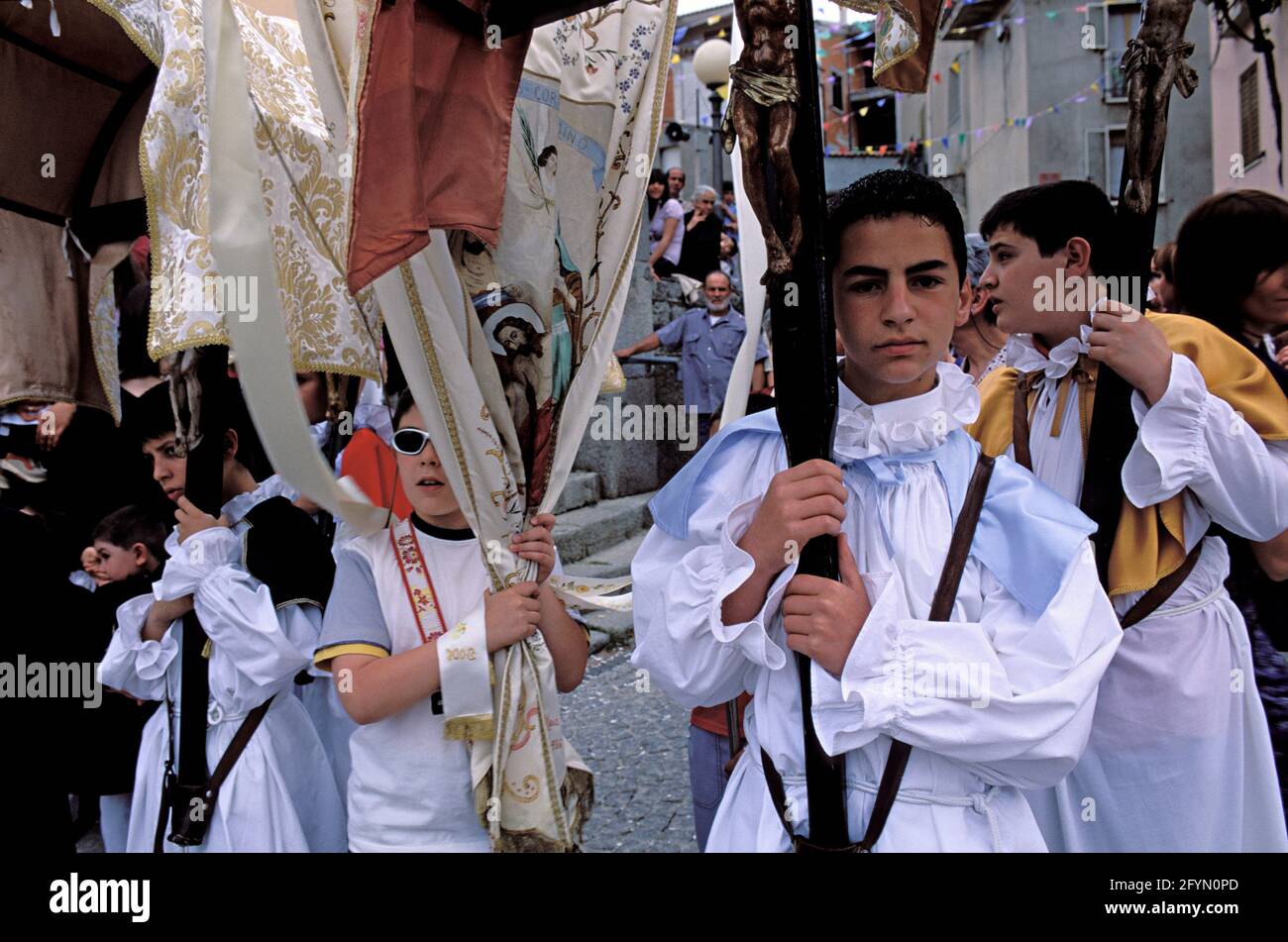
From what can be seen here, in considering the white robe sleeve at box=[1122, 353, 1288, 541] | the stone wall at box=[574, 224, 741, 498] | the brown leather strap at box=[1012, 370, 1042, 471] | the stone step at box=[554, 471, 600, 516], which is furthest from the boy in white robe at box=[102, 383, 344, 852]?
the stone wall at box=[574, 224, 741, 498]

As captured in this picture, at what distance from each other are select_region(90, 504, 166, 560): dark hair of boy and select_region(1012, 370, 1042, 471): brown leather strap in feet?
8.52

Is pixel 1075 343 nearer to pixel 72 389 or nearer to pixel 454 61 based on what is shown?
pixel 454 61

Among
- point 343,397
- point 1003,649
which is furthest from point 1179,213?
point 1003,649

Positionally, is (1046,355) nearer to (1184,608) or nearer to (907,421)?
(1184,608)

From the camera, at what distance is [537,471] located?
2348 mm

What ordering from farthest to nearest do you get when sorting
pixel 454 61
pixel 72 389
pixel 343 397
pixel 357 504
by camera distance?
pixel 343 397, pixel 72 389, pixel 357 504, pixel 454 61

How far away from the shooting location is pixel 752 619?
5.63 feet

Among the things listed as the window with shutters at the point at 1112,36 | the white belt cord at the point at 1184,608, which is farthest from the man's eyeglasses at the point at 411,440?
the window with shutters at the point at 1112,36

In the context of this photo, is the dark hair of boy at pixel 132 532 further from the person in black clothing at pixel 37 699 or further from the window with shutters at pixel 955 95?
the window with shutters at pixel 955 95

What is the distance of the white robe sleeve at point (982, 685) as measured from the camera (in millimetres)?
1582

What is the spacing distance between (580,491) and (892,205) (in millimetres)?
6973

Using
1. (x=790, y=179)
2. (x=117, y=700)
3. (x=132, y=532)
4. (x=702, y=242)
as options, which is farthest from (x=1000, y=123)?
(x=790, y=179)
